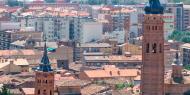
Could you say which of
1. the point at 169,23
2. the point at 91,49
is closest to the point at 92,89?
the point at 91,49

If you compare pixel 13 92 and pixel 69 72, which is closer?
pixel 13 92

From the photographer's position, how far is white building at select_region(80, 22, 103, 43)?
91.7 metres

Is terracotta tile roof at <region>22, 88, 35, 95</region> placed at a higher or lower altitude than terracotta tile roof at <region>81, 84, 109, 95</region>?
higher

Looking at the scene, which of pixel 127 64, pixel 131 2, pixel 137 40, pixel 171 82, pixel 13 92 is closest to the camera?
pixel 171 82

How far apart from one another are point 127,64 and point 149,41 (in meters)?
28.5

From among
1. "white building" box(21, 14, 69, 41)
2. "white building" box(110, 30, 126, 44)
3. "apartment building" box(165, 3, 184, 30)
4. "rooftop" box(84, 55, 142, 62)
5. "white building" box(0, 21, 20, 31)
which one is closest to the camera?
"rooftop" box(84, 55, 142, 62)

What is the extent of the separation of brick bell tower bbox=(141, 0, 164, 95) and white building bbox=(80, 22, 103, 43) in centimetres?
4597

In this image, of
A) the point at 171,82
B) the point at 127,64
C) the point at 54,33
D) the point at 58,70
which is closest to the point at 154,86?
the point at 171,82

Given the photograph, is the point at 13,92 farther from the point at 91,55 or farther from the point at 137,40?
the point at 137,40

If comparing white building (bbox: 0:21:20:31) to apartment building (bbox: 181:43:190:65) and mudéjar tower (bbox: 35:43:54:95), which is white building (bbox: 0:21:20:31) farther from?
mudéjar tower (bbox: 35:43:54:95)

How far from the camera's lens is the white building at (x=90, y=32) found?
9168 cm

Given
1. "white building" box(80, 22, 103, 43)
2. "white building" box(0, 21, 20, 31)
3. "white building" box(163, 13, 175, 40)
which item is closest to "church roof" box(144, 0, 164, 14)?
"white building" box(80, 22, 103, 43)

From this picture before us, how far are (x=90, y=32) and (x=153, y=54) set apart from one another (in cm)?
4724

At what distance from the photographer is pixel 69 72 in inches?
2640
